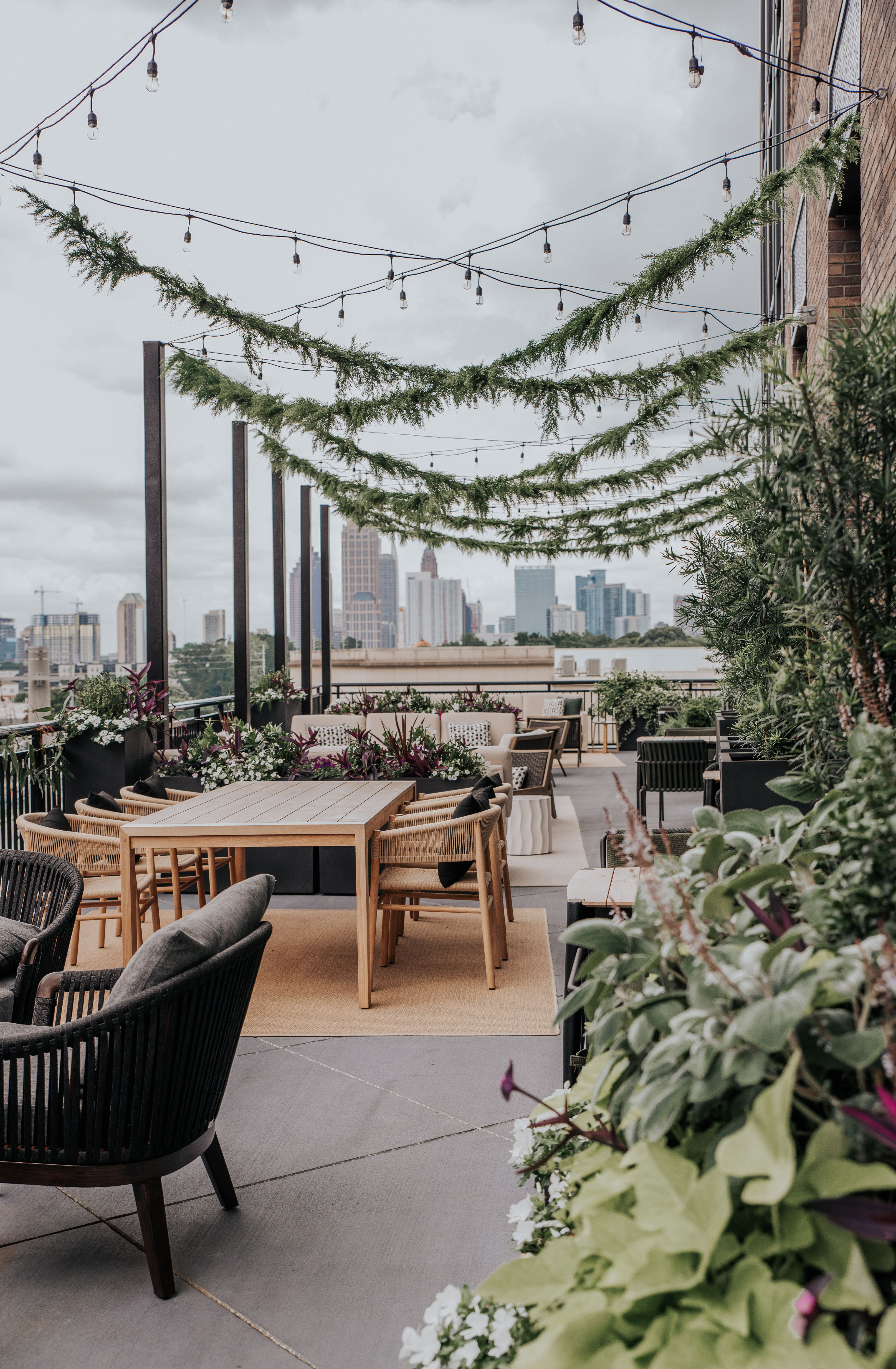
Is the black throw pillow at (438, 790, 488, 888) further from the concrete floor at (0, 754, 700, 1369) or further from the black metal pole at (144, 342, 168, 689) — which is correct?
the black metal pole at (144, 342, 168, 689)

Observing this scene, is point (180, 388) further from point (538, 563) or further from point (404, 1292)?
point (538, 563)

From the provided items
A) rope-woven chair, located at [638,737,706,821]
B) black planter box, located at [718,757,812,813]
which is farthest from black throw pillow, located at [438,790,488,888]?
rope-woven chair, located at [638,737,706,821]

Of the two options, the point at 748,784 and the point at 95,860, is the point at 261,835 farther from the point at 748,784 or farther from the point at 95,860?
the point at 748,784

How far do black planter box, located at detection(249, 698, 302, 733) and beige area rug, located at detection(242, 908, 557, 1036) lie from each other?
6.57 metres

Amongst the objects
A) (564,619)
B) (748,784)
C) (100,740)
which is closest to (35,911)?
(748,784)

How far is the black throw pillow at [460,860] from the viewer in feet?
13.2

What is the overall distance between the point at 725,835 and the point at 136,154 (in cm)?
762

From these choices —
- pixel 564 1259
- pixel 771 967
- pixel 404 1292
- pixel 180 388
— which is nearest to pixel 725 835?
pixel 771 967

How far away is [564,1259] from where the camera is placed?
2.98 feet

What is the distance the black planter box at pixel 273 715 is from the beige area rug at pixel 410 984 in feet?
21.6

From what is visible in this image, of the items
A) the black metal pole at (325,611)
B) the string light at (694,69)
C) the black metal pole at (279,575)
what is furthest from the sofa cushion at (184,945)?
the black metal pole at (325,611)

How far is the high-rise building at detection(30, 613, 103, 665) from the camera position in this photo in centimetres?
747

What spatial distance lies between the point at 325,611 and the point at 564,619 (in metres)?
5.53

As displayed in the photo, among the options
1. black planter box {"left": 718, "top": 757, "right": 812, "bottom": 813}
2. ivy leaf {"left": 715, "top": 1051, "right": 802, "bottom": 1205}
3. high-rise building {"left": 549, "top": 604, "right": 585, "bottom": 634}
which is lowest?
black planter box {"left": 718, "top": 757, "right": 812, "bottom": 813}
